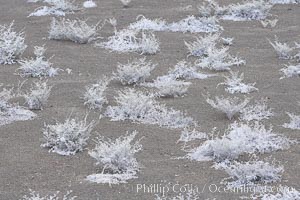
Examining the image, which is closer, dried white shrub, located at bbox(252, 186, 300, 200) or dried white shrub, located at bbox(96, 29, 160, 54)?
dried white shrub, located at bbox(252, 186, 300, 200)

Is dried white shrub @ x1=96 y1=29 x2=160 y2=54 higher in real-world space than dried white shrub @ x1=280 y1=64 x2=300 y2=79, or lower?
higher

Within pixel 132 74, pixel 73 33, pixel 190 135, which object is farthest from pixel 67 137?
pixel 73 33

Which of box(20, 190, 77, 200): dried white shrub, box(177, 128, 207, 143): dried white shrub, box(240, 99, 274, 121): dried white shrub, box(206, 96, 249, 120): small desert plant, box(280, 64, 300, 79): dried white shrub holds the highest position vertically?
box(20, 190, 77, 200): dried white shrub

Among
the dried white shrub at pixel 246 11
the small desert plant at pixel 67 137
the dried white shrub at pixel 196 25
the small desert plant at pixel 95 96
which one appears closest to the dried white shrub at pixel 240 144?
the small desert plant at pixel 67 137

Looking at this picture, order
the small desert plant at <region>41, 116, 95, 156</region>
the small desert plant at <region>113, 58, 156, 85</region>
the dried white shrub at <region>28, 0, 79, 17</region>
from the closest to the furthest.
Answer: the small desert plant at <region>41, 116, 95, 156</region> → the small desert plant at <region>113, 58, 156, 85</region> → the dried white shrub at <region>28, 0, 79, 17</region>

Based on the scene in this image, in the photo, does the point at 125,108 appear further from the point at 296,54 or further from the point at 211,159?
the point at 296,54

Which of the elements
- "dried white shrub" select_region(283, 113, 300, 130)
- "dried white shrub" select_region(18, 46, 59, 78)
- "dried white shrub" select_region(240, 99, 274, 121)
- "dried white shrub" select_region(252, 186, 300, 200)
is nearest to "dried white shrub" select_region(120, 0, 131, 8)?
"dried white shrub" select_region(18, 46, 59, 78)

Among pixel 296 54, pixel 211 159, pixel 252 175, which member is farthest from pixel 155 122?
pixel 296 54

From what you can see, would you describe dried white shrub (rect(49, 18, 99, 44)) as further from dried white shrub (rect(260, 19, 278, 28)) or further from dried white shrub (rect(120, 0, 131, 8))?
dried white shrub (rect(260, 19, 278, 28))
